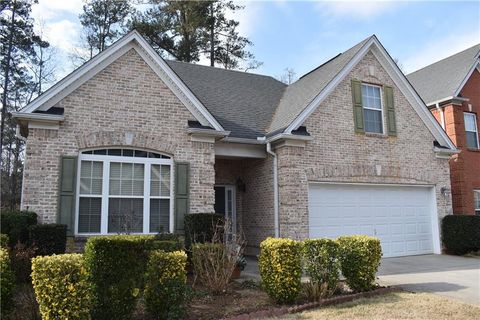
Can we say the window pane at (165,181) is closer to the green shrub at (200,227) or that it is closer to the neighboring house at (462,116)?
the green shrub at (200,227)

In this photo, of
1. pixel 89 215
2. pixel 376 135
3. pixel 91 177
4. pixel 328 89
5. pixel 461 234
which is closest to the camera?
pixel 89 215

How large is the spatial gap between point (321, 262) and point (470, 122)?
46.0 feet

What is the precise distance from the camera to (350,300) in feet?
25.8

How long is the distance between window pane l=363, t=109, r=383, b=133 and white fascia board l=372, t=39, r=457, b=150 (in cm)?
150

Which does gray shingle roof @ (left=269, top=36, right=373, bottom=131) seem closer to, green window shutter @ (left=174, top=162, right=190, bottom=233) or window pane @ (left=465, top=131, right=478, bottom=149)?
green window shutter @ (left=174, top=162, right=190, bottom=233)

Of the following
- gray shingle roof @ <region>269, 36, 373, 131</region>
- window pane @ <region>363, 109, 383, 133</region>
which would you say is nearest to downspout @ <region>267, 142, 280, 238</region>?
gray shingle roof @ <region>269, 36, 373, 131</region>

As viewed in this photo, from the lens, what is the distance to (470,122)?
724 inches

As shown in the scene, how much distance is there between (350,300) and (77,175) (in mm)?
6952

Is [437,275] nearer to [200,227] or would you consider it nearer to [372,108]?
[200,227]

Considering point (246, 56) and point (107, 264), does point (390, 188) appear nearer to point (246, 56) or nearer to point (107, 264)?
point (107, 264)

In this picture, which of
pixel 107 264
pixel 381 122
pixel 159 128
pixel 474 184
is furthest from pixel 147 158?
pixel 474 184

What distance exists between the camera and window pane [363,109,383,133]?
14328 mm

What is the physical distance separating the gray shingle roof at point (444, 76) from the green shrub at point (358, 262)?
12.0m

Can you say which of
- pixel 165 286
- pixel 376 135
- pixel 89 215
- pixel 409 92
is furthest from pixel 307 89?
pixel 165 286
